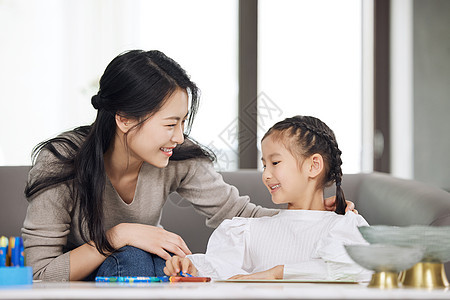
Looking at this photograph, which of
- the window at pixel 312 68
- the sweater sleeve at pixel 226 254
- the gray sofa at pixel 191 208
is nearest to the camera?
the sweater sleeve at pixel 226 254

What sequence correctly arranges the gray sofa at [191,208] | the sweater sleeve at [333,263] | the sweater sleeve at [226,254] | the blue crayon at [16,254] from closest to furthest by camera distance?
1. the blue crayon at [16,254]
2. the sweater sleeve at [333,263]
3. the sweater sleeve at [226,254]
4. the gray sofa at [191,208]

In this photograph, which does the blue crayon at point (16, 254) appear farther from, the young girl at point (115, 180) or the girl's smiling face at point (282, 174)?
the girl's smiling face at point (282, 174)

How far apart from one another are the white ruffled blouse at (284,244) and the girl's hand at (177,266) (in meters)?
0.06

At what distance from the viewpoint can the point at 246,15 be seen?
3.37 meters

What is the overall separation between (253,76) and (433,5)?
1106 millimetres

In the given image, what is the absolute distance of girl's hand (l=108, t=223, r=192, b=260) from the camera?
1.43 m

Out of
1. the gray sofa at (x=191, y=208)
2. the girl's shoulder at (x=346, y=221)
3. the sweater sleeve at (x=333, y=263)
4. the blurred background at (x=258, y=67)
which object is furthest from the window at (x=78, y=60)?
the sweater sleeve at (x=333, y=263)

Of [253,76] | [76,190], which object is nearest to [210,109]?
[253,76]

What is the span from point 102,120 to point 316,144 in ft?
1.96

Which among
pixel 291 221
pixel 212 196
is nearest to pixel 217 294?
pixel 291 221

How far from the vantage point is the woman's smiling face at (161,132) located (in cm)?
151

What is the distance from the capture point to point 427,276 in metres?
0.95

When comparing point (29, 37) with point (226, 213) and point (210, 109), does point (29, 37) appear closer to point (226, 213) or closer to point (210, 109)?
point (210, 109)

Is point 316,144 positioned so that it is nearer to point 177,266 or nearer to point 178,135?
point 178,135
